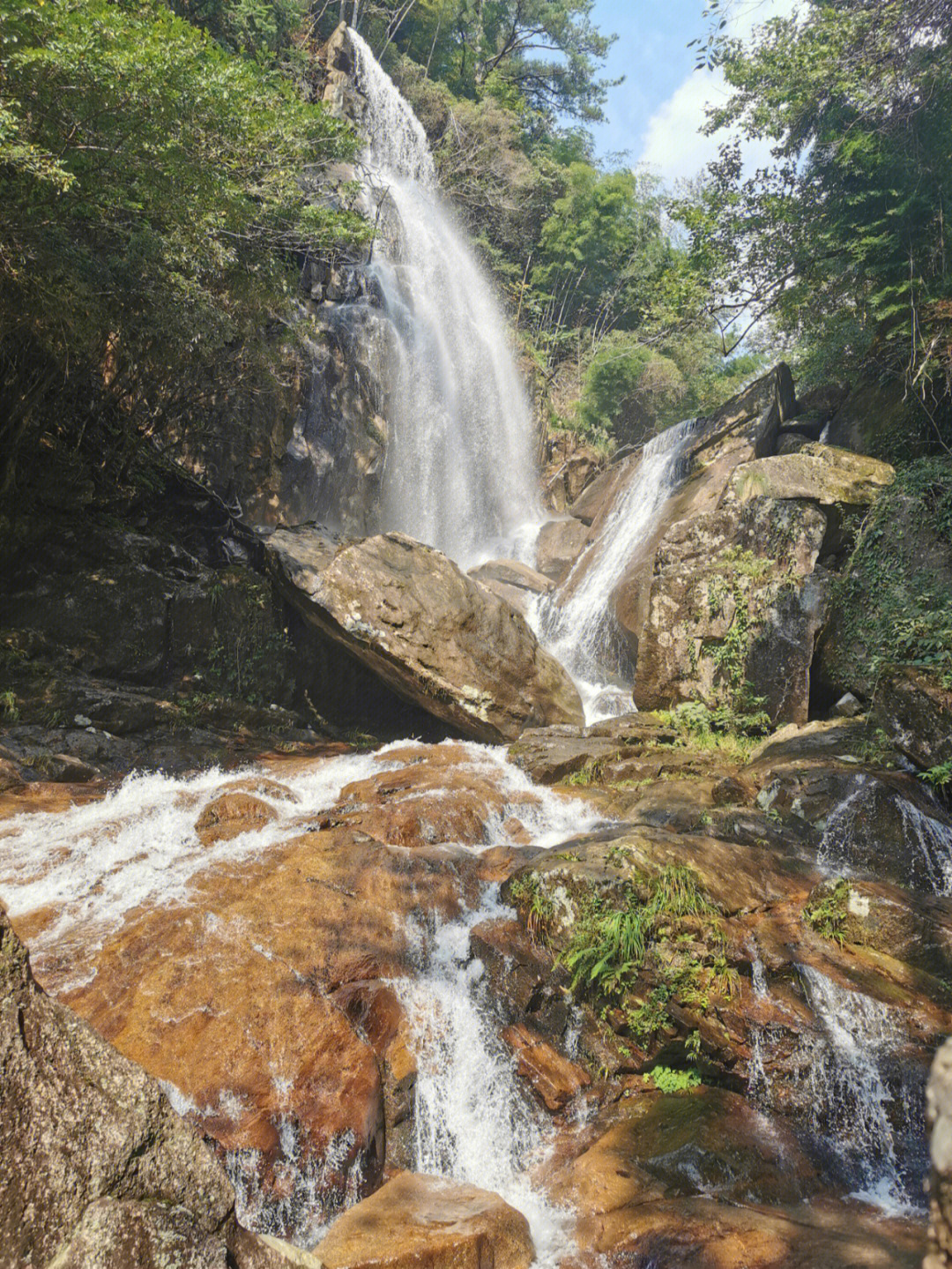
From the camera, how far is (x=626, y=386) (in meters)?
24.6

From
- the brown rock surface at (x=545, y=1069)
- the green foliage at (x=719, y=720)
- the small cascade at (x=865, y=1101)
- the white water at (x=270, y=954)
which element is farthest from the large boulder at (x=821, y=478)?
the brown rock surface at (x=545, y=1069)

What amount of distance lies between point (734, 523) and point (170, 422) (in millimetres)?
10145

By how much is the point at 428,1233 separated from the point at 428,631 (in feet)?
26.4

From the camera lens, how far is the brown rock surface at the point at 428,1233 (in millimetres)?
2879

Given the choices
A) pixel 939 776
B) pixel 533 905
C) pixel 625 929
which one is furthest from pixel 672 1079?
pixel 939 776

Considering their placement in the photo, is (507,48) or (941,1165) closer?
(941,1165)

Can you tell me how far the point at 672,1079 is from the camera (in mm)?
4504

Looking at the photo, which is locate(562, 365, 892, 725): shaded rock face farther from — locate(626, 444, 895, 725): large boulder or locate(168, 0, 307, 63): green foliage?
locate(168, 0, 307, 63): green foliage

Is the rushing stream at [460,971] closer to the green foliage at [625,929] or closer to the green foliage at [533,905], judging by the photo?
the green foliage at [533,905]

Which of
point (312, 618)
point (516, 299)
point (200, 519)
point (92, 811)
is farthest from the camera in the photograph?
point (516, 299)

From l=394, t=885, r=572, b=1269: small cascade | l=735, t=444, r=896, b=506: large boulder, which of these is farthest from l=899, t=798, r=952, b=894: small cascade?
l=735, t=444, r=896, b=506: large boulder

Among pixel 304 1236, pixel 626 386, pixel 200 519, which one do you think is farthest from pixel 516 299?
pixel 304 1236

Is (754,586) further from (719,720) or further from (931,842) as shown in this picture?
(931,842)

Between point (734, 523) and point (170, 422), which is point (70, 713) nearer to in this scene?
point (170, 422)
